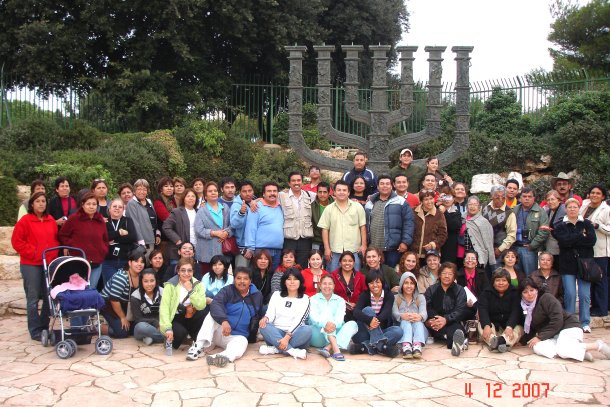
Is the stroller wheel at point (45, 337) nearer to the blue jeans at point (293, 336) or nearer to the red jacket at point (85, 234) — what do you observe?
the red jacket at point (85, 234)

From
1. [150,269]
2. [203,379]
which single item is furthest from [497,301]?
[150,269]

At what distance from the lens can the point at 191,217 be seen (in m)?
6.95

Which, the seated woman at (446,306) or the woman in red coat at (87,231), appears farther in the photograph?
the woman in red coat at (87,231)

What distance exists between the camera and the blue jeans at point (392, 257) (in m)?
6.70

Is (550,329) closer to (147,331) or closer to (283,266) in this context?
(283,266)

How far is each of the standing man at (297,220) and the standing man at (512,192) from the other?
2126 millimetres

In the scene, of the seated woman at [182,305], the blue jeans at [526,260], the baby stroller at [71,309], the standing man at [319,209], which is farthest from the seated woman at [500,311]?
the baby stroller at [71,309]

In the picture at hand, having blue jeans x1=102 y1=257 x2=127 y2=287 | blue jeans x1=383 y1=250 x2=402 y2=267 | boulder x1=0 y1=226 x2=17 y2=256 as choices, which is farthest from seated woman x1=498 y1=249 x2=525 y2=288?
boulder x1=0 y1=226 x2=17 y2=256

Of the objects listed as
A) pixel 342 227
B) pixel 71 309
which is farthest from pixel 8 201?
pixel 342 227

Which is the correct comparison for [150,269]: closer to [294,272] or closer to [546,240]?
[294,272]

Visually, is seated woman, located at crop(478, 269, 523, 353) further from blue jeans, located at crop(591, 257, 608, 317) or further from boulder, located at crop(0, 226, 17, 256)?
boulder, located at crop(0, 226, 17, 256)

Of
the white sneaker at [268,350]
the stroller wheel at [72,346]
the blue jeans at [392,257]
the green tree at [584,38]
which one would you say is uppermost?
the green tree at [584,38]

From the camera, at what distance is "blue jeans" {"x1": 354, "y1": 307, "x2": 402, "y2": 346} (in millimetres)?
5816

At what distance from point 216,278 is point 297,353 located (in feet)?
3.68
